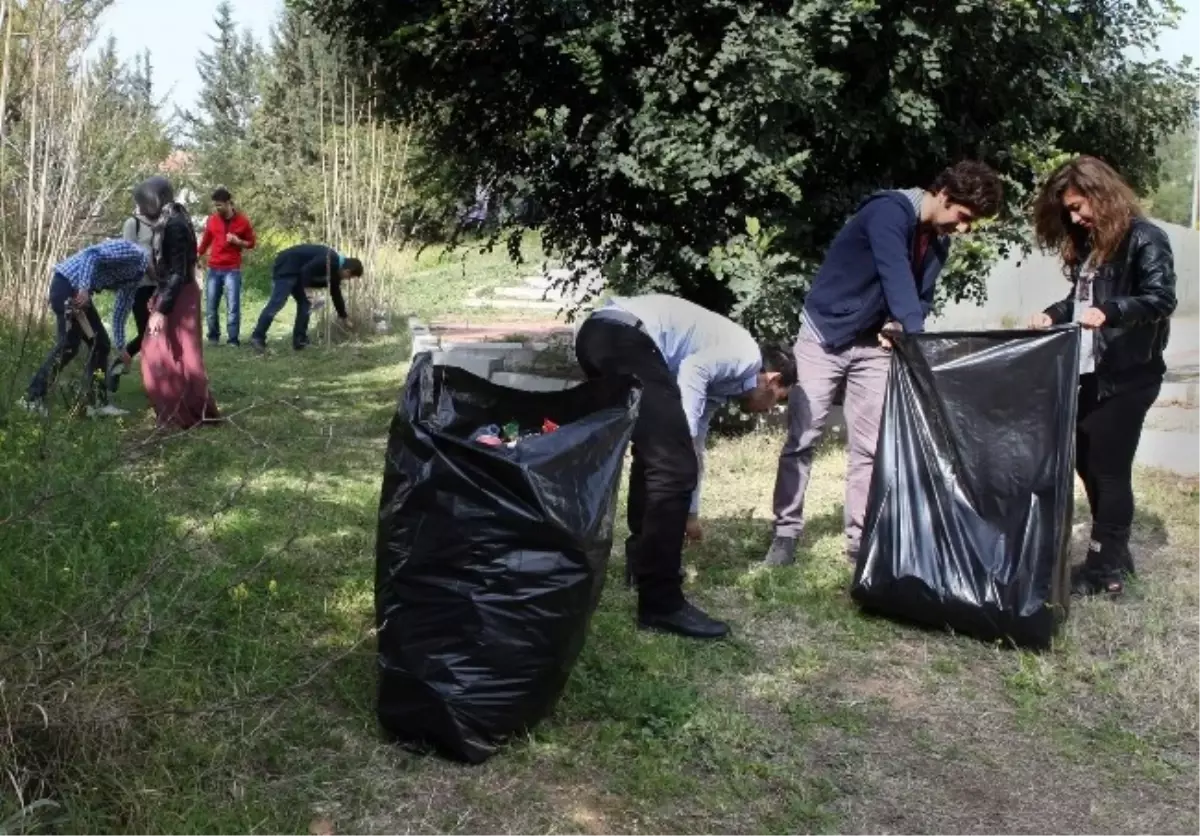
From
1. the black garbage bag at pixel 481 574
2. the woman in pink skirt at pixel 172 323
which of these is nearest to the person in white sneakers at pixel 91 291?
the woman in pink skirt at pixel 172 323

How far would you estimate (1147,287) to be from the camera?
409 centimetres

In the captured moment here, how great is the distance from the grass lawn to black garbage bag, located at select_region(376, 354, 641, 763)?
133 mm

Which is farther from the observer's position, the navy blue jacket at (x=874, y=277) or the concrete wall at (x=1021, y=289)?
the concrete wall at (x=1021, y=289)

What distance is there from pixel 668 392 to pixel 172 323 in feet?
12.5

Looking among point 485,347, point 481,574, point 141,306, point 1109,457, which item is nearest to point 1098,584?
point 1109,457

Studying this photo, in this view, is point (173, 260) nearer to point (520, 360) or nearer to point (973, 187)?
point (520, 360)

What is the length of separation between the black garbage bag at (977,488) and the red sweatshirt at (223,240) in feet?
27.6

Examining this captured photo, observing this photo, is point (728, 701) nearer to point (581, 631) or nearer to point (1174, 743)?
point (581, 631)

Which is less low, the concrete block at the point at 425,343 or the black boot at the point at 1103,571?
the concrete block at the point at 425,343

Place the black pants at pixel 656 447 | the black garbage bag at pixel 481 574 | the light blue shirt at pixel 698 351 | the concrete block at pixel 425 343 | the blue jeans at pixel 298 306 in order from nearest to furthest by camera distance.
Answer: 1. the black garbage bag at pixel 481 574
2. the black pants at pixel 656 447
3. the light blue shirt at pixel 698 351
4. the concrete block at pixel 425 343
5. the blue jeans at pixel 298 306

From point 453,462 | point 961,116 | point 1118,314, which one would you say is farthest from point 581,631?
point 961,116

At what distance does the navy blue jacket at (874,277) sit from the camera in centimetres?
429

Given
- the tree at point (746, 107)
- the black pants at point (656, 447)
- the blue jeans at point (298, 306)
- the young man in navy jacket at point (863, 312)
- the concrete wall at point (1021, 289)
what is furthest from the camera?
the concrete wall at point (1021, 289)

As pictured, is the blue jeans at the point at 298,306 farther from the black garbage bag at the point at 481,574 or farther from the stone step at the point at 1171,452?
the black garbage bag at the point at 481,574
